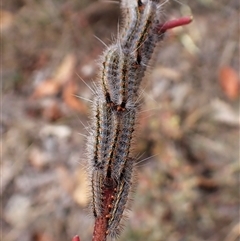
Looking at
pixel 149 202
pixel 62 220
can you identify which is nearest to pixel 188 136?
pixel 149 202

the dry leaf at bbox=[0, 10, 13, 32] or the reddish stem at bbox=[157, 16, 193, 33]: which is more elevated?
the reddish stem at bbox=[157, 16, 193, 33]

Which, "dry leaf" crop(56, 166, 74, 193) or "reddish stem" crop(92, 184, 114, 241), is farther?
"dry leaf" crop(56, 166, 74, 193)

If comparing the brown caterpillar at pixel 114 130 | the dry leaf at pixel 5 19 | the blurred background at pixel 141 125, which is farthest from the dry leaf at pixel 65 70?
the brown caterpillar at pixel 114 130

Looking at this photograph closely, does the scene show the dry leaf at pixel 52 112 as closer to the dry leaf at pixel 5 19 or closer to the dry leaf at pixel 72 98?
the dry leaf at pixel 72 98

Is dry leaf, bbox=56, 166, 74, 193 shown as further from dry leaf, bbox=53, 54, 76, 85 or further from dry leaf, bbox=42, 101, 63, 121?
dry leaf, bbox=53, 54, 76, 85

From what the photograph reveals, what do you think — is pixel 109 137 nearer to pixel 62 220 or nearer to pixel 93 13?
pixel 62 220

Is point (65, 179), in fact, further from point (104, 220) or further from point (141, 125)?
point (104, 220)

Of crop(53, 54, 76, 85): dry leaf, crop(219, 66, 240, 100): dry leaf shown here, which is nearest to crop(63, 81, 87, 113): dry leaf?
crop(53, 54, 76, 85): dry leaf

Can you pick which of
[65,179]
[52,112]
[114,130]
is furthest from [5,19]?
[114,130]
